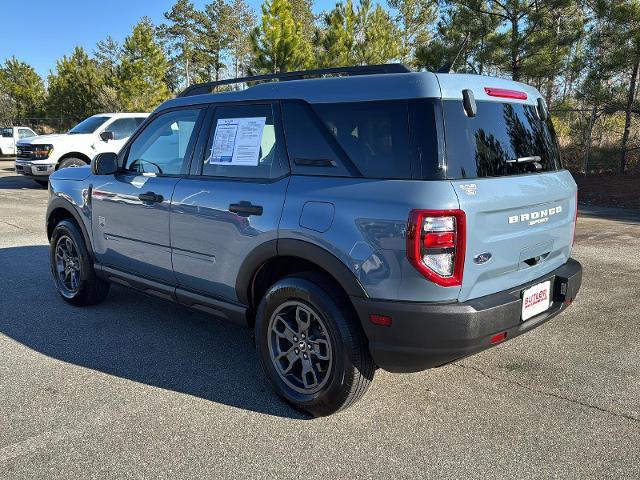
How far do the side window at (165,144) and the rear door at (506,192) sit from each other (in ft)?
6.29

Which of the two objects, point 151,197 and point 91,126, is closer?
point 151,197

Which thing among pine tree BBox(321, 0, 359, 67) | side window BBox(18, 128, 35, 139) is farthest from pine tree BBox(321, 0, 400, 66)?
→ side window BBox(18, 128, 35, 139)

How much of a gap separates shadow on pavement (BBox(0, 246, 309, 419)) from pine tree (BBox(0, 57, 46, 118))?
41623 millimetres

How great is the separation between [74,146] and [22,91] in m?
32.1

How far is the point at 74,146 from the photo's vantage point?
46.5 feet

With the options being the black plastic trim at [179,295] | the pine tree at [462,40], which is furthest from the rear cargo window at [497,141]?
the pine tree at [462,40]

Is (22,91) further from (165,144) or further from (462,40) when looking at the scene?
(165,144)

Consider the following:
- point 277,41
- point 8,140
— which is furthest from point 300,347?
A: point 8,140

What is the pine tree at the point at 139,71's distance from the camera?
32375mm

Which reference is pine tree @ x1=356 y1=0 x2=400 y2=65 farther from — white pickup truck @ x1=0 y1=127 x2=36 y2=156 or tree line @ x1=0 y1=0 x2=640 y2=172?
white pickup truck @ x1=0 y1=127 x2=36 y2=156

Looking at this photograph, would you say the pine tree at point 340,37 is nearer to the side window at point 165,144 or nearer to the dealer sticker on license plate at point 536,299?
the side window at point 165,144

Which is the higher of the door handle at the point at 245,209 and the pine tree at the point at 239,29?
the pine tree at the point at 239,29

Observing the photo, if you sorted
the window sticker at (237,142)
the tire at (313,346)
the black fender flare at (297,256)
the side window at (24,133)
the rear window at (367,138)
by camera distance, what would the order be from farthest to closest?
the side window at (24,133) → the window sticker at (237,142) → the tire at (313,346) → the black fender flare at (297,256) → the rear window at (367,138)

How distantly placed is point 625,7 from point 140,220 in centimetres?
1265
